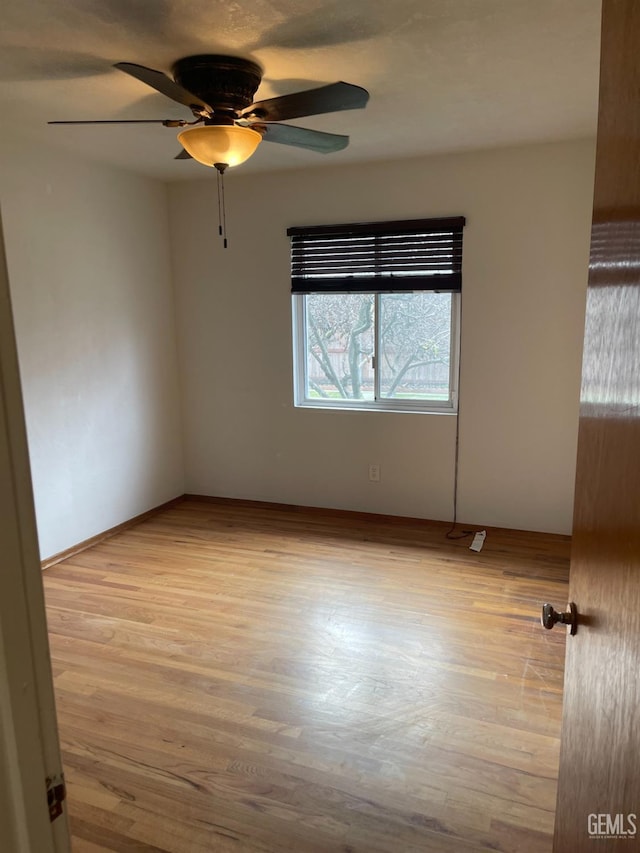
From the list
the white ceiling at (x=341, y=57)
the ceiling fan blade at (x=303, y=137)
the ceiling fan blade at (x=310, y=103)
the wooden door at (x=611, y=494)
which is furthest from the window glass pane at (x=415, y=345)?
the wooden door at (x=611, y=494)

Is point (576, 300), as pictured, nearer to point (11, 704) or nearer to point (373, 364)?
point (373, 364)

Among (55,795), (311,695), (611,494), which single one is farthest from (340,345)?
(55,795)

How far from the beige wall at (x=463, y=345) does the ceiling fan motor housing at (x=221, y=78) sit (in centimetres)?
175

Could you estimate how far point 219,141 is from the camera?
218 cm

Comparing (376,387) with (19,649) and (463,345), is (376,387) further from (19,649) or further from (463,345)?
(19,649)

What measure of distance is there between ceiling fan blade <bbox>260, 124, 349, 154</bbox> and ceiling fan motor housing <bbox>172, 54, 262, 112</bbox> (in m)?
0.15

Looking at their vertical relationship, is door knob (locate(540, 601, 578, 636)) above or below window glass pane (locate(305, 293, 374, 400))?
below

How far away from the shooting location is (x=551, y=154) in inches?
136

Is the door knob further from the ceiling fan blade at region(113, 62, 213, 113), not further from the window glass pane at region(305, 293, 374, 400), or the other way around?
the window glass pane at region(305, 293, 374, 400)

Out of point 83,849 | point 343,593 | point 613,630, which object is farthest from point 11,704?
point 343,593

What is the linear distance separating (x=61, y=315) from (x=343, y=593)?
2.39 m

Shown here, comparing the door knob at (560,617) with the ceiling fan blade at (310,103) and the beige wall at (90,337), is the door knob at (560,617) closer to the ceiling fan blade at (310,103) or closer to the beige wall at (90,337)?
the ceiling fan blade at (310,103)

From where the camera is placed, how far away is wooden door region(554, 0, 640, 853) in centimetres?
74

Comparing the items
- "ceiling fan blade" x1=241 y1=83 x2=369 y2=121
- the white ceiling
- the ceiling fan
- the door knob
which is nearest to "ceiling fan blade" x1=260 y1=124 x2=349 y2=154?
the ceiling fan
